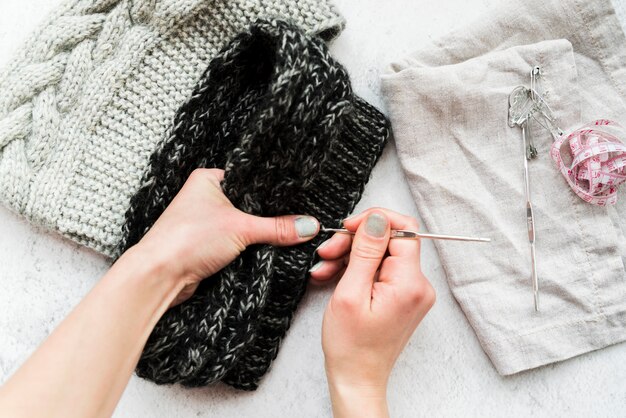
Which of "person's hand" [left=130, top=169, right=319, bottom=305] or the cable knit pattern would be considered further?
the cable knit pattern

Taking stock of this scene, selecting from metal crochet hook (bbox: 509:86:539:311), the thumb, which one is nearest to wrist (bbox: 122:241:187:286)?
the thumb

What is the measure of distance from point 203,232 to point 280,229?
149mm

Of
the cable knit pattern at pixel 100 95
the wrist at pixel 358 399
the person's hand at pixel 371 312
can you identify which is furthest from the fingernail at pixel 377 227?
the cable knit pattern at pixel 100 95

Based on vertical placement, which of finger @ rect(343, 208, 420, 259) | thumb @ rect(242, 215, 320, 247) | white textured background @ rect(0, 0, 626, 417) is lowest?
white textured background @ rect(0, 0, 626, 417)

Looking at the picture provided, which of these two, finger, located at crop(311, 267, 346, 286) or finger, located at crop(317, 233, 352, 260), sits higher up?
finger, located at crop(317, 233, 352, 260)

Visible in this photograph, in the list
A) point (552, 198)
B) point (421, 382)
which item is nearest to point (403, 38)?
point (552, 198)

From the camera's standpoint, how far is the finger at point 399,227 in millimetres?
954

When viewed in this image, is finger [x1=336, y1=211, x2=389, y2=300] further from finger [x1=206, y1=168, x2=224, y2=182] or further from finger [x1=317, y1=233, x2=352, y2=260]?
finger [x1=206, y1=168, x2=224, y2=182]

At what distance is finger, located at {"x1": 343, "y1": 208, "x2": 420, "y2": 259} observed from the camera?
0.95 metres

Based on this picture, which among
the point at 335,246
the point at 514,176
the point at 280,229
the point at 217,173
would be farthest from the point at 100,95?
the point at 514,176

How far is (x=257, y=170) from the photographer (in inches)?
37.6

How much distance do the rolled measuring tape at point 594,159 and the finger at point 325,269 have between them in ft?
1.64

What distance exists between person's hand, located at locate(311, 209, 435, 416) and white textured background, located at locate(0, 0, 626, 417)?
0.13 meters

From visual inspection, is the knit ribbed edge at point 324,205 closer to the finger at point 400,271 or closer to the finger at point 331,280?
the finger at point 331,280
